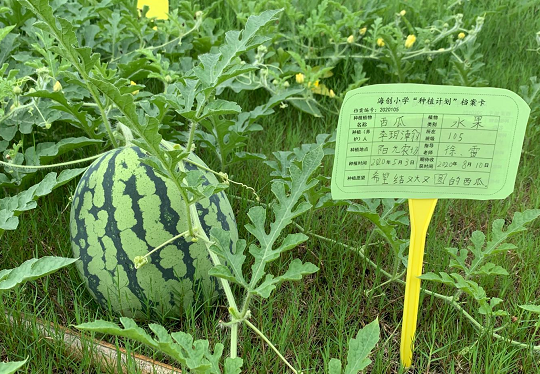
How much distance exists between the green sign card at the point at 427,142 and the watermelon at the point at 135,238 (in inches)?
19.3

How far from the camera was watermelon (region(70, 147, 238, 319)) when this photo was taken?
5.45 feet

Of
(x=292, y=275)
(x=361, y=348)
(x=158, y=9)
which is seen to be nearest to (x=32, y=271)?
(x=292, y=275)

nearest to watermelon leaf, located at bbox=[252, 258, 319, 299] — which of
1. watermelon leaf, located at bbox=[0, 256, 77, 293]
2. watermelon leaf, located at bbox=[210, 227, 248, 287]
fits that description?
watermelon leaf, located at bbox=[210, 227, 248, 287]

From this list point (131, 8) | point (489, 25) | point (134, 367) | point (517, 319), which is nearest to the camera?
point (134, 367)

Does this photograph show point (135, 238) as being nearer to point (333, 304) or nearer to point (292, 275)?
point (292, 275)

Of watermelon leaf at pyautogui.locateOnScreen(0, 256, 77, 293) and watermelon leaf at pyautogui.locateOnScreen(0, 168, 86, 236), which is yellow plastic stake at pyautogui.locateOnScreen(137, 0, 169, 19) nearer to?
watermelon leaf at pyautogui.locateOnScreen(0, 168, 86, 236)

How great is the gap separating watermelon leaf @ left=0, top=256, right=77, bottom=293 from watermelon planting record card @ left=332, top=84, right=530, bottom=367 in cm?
73

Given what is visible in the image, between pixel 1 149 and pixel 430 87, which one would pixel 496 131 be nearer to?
pixel 430 87

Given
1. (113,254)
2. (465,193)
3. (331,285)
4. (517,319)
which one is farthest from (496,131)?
(113,254)

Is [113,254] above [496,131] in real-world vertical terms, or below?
below

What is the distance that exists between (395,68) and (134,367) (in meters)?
2.20

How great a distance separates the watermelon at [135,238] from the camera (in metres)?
1.66

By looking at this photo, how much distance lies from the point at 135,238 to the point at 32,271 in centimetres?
32

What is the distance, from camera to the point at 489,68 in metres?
3.39
